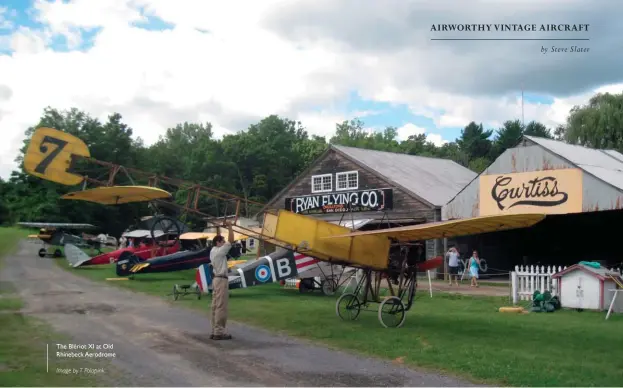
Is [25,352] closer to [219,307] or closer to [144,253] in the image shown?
[219,307]

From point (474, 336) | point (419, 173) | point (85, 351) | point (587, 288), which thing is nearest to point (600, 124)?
point (419, 173)

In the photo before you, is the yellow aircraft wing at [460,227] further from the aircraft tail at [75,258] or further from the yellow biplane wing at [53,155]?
the aircraft tail at [75,258]

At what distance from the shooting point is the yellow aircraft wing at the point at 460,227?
1095 cm

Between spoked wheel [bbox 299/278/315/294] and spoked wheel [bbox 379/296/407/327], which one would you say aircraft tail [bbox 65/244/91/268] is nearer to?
spoked wheel [bbox 299/278/315/294]

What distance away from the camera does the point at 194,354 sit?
9742 millimetres


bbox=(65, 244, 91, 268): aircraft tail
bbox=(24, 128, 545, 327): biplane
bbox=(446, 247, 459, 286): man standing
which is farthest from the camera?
bbox=(65, 244, 91, 268): aircraft tail

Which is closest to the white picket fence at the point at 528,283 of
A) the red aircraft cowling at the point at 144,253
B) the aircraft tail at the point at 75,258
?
the red aircraft cowling at the point at 144,253

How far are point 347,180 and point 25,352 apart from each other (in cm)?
2484

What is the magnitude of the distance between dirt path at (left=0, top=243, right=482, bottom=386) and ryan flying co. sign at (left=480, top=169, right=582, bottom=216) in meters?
14.4

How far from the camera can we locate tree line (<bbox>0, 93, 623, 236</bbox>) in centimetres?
4450

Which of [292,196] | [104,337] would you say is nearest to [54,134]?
[104,337]

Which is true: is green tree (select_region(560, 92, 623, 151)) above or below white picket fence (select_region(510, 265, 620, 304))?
above

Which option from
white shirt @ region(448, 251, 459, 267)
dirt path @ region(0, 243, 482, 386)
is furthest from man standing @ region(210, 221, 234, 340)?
white shirt @ region(448, 251, 459, 267)

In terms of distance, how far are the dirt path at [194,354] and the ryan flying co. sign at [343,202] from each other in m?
16.3
